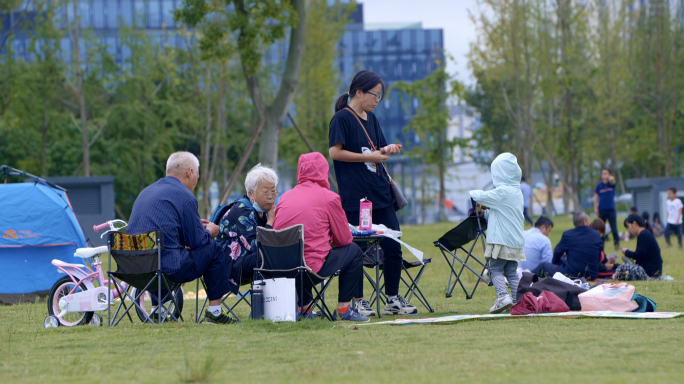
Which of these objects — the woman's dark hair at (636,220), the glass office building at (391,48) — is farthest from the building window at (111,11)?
the woman's dark hair at (636,220)

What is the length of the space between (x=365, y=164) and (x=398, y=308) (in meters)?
1.17

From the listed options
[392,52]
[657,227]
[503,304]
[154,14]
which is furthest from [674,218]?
[154,14]

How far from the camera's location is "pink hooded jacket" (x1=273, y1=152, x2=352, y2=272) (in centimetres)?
595

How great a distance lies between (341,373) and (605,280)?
21.0 ft

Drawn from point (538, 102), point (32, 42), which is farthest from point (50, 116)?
point (538, 102)

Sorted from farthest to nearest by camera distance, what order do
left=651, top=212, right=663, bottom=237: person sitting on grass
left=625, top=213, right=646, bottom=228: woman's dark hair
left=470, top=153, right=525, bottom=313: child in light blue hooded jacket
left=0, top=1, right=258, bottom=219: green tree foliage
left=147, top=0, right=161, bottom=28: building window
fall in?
left=147, top=0, right=161, bottom=28: building window, left=0, top=1, right=258, bottom=219: green tree foliage, left=651, top=212, right=663, bottom=237: person sitting on grass, left=625, top=213, right=646, bottom=228: woman's dark hair, left=470, top=153, right=525, bottom=313: child in light blue hooded jacket

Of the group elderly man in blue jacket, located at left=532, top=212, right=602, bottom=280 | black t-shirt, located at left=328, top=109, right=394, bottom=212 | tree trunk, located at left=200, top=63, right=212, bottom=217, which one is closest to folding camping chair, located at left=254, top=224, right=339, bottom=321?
black t-shirt, located at left=328, top=109, right=394, bottom=212

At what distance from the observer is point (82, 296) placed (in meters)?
6.30

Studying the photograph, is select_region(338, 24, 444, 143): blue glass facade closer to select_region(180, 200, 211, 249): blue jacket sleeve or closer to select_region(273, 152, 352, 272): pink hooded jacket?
select_region(273, 152, 352, 272): pink hooded jacket

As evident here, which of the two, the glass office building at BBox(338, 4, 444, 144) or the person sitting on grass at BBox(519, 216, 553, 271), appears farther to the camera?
the glass office building at BBox(338, 4, 444, 144)

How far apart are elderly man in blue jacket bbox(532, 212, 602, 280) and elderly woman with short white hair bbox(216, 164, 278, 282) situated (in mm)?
4183

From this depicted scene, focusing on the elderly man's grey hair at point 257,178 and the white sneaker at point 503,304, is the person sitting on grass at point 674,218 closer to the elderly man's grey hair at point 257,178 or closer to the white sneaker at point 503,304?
the white sneaker at point 503,304

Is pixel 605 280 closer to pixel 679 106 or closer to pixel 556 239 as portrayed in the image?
pixel 556 239

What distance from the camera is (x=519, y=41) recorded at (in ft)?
101
